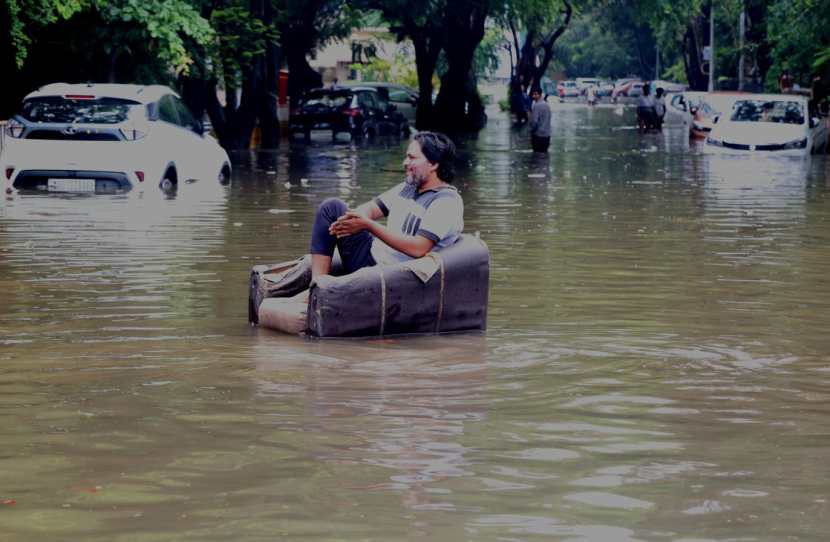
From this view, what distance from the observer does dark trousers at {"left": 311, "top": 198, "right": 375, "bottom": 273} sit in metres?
9.17

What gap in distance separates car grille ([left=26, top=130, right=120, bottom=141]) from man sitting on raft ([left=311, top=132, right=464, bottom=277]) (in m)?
10.4

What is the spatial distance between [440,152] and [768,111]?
2468cm

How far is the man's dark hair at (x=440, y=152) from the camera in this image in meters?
9.08

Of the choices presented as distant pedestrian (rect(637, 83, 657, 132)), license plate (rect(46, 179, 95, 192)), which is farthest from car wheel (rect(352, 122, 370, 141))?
license plate (rect(46, 179, 95, 192))

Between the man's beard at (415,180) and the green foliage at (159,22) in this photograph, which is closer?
the man's beard at (415,180)

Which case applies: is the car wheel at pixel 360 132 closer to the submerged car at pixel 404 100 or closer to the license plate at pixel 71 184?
the submerged car at pixel 404 100

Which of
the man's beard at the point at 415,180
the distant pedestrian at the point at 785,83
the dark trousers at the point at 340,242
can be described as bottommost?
the dark trousers at the point at 340,242

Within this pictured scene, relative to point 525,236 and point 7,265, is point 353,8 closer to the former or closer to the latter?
point 525,236

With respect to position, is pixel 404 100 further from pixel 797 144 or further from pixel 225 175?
pixel 225 175

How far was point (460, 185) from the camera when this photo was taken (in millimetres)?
23156

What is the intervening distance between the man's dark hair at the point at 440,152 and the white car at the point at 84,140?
1063cm

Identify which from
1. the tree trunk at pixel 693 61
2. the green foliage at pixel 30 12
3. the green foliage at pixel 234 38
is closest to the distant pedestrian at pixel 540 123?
the green foliage at pixel 234 38

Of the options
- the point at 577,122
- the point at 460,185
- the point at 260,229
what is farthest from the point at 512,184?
the point at 577,122

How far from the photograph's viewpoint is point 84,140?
19172 mm
